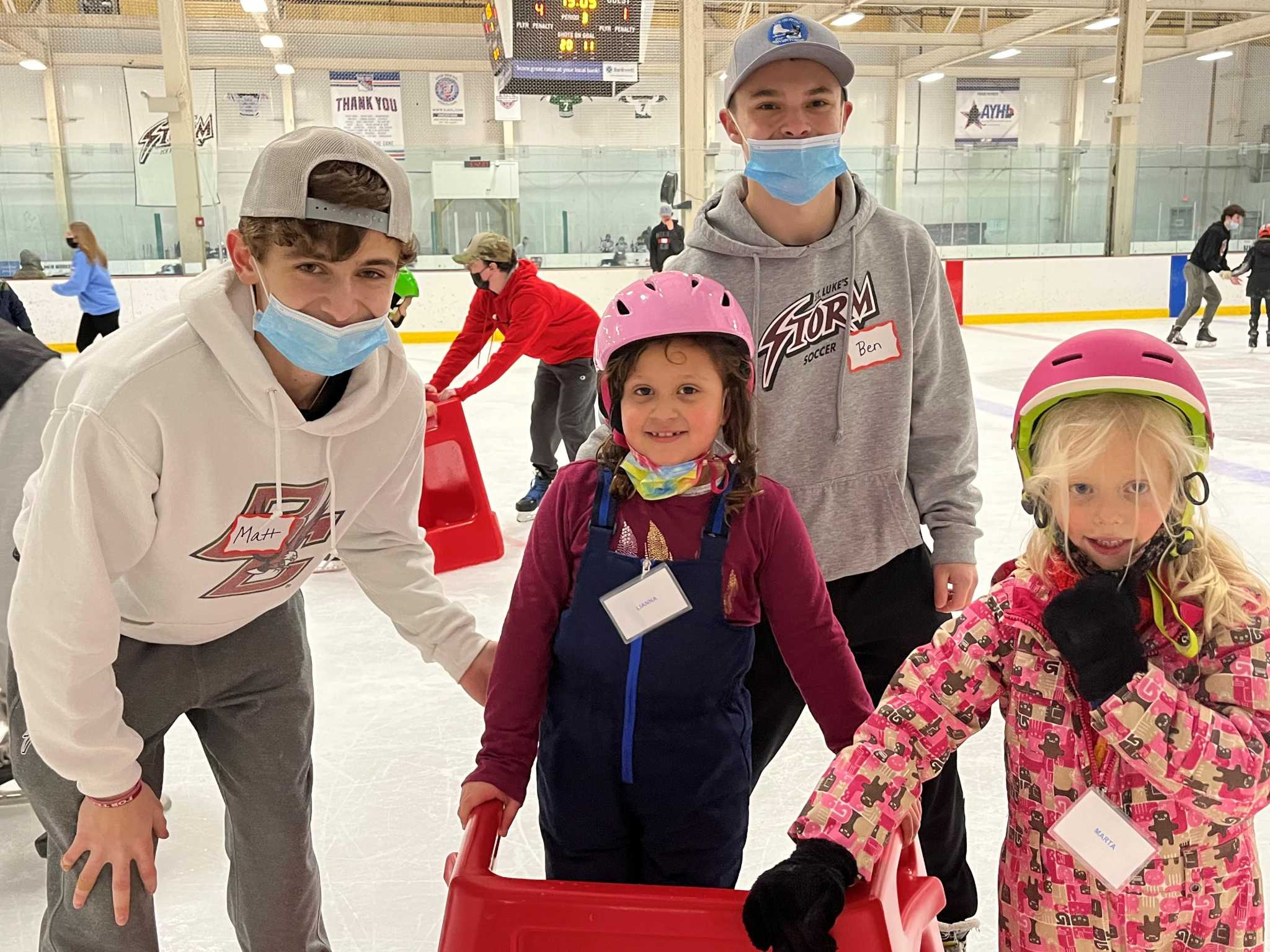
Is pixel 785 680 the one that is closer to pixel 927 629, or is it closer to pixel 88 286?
pixel 927 629

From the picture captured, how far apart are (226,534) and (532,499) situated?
3.43m

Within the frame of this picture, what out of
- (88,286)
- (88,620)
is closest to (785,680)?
(88,620)

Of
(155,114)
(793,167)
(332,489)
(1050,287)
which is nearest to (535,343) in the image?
(793,167)

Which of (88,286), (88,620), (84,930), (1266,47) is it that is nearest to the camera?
(88,620)

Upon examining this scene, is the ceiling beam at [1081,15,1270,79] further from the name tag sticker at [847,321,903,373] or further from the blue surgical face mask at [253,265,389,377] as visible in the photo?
the blue surgical face mask at [253,265,389,377]

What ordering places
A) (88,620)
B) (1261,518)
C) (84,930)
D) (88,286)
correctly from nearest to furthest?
(88,620), (84,930), (1261,518), (88,286)

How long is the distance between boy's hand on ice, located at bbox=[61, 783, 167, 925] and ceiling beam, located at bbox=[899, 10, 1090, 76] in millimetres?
16380

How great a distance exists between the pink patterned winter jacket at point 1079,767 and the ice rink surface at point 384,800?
0.26 m

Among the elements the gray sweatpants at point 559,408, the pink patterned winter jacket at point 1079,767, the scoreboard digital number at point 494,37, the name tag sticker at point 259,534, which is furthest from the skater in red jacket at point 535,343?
the scoreboard digital number at point 494,37

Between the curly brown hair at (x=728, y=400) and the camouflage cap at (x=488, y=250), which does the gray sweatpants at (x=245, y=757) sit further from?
the camouflage cap at (x=488, y=250)

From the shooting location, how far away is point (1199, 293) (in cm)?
1009

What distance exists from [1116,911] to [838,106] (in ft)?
3.68

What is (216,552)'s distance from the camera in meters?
1.27

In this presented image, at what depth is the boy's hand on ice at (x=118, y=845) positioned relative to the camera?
1179mm
